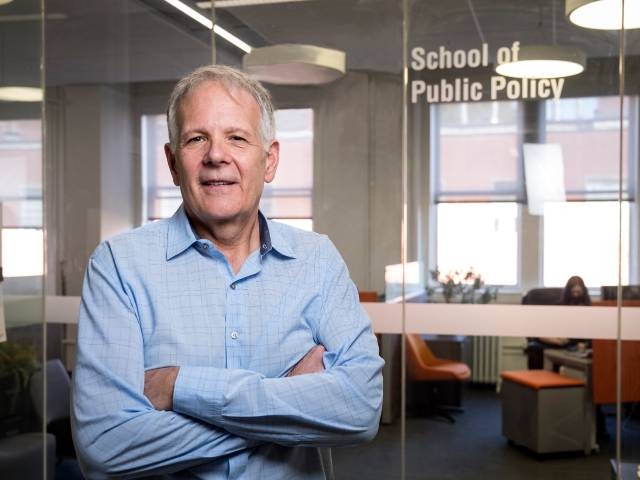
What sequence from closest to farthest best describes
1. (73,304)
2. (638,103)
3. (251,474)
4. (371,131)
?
(251,474) < (638,103) < (371,131) < (73,304)

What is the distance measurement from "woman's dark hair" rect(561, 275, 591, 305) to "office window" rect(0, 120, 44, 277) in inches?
110

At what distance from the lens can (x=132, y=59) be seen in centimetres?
445

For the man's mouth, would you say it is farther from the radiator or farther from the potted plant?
the potted plant

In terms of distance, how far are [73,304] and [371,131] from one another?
1868 mm

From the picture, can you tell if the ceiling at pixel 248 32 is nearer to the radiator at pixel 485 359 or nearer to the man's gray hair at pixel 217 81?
the radiator at pixel 485 359

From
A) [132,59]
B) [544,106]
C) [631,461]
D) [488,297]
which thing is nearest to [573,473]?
[631,461]

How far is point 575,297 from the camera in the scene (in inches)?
→ 154

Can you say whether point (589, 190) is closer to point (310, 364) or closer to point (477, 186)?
point (477, 186)

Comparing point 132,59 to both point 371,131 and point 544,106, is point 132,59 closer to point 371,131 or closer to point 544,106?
point 371,131

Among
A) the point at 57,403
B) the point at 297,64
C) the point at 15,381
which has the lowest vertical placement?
the point at 57,403

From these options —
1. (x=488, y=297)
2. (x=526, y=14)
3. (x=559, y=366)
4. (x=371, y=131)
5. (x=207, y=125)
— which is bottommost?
(x=559, y=366)

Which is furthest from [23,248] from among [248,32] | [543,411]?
[543,411]

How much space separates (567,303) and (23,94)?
3115 mm

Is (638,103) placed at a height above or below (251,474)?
above
